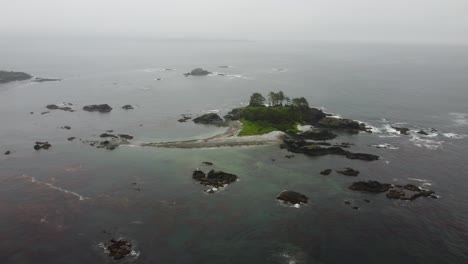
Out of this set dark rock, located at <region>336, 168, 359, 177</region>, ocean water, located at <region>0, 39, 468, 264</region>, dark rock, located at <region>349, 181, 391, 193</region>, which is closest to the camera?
ocean water, located at <region>0, 39, 468, 264</region>

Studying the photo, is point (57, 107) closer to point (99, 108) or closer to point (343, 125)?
point (99, 108)

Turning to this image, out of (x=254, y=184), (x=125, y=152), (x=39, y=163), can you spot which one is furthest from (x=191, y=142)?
(x=39, y=163)

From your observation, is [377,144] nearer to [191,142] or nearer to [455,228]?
[455,228]

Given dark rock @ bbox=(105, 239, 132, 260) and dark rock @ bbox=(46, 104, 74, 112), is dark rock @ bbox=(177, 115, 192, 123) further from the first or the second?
dark rock @ bbox=(105, 239, 132, 260)

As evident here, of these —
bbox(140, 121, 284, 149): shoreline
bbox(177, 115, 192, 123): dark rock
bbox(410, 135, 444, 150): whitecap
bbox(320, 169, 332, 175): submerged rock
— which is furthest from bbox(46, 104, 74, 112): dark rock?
bbox(410, 135, 444, 150): whitecap

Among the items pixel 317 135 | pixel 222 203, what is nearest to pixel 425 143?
pixel 317 135
